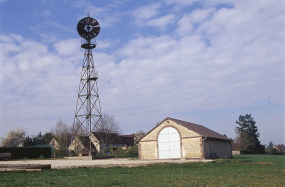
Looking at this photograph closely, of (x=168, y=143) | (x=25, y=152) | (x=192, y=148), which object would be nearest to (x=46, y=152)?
(x=25, y=152)

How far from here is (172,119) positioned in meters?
37.4

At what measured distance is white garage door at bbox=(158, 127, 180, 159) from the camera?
120ft

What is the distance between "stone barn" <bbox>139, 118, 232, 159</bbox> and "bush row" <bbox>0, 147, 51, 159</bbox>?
22.3 meters

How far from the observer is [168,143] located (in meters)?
37.2

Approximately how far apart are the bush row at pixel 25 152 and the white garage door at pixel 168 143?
25.4 m

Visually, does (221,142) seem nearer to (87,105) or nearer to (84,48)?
(87,105)

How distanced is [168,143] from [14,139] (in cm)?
7188

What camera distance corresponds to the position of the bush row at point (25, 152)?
48.5 m

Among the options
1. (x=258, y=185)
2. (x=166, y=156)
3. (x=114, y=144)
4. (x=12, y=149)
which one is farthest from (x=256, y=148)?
(x=258, y=185)

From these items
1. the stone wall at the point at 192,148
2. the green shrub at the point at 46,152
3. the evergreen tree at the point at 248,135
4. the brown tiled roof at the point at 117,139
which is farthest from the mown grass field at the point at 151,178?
the evergreen tree at the point at 248,135

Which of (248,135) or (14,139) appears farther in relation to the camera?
(14,139)

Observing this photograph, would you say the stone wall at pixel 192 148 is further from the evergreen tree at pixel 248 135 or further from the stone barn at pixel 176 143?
the evergreen tree at pixel 248 135

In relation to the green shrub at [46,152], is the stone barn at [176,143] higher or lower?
higher

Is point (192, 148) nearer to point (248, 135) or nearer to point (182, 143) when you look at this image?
point (182, 143)
